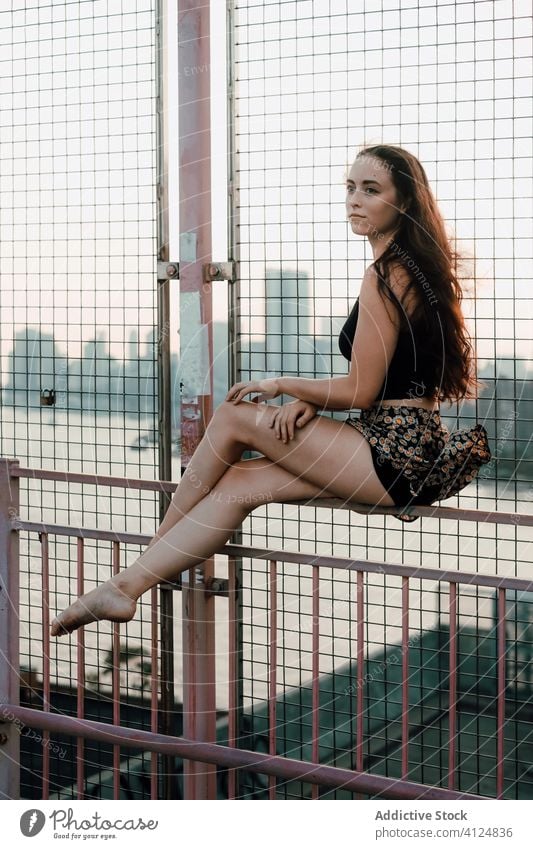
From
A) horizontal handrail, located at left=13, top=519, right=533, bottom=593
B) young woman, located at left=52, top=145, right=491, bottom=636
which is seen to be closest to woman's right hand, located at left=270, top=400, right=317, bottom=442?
young woman, located at left=52, top=145, right=491, bottom=636

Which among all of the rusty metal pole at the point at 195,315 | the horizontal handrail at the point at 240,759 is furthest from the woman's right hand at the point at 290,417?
the horizontal handrail at the point at 240,759

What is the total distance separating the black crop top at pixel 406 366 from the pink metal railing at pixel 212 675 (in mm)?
295

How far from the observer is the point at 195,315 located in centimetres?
306

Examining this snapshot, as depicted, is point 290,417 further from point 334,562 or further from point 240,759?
point 240,759

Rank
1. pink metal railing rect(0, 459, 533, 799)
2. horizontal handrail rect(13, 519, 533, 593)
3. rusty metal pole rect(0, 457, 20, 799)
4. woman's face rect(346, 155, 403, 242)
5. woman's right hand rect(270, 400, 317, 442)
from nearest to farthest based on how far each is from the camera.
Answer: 1. horizontal handrail rect(13, 519, 533, 593)
2. pink metal railing rect(0, 459, 533, 799)
3. woman's right hand rect(270, 400, 317, 442)
4. woman's face rect(346, 155, 403, 242)
5. rusty metal pole rect(0, 457, 20, 799)

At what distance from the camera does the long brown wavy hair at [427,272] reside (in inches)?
97.7

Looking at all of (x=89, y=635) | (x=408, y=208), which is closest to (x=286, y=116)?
(x=408, y=208)

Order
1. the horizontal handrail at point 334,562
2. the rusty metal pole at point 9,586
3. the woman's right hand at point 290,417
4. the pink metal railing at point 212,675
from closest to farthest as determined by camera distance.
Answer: the horizontal handrail at point 334,562 < the pink metal railing at point 212,675 < the woman's right hand at point 290,417 < the rusty metal pole at point 9,586

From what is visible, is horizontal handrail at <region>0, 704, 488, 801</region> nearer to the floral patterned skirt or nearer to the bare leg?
the bare leg

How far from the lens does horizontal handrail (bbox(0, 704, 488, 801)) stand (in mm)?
2346

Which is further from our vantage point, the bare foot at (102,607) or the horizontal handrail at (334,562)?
the bare foot at (102,607)

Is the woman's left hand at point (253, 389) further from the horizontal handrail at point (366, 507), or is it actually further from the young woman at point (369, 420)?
the horizontal handrail at point (366, 507)

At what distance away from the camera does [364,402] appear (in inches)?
97.4

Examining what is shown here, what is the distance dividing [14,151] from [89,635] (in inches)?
67.2
